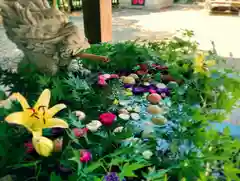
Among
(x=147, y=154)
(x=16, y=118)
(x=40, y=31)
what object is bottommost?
(x=147, y=154)

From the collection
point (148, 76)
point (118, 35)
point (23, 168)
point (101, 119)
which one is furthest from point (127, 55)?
point (118, 35)

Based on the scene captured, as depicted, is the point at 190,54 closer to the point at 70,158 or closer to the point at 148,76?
the point at 148,76

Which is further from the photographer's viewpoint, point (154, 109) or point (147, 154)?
point (154, 109)

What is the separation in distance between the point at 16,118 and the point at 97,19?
3.93 feet

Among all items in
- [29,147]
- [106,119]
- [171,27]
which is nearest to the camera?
[29,147]

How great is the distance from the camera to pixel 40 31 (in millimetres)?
930

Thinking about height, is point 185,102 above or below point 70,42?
below

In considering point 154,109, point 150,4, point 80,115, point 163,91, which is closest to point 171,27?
point 150,4

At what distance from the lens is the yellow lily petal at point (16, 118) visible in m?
0.63

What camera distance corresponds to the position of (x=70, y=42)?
0.98 metres

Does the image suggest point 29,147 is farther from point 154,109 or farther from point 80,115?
point 154,109

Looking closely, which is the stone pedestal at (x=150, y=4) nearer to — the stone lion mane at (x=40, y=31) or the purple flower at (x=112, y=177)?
the stone lion mane at (x=40, y=31)

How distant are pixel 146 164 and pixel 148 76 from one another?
0.54 metres

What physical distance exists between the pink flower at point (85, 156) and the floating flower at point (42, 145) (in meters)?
0.07
